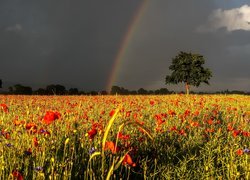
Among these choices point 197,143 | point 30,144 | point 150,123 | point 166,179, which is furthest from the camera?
point 150,123

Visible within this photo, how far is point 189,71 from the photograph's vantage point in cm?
5984

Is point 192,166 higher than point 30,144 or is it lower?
lower

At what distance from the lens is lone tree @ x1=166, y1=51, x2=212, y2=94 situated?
5875cm

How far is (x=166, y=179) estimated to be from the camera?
5.43 meters

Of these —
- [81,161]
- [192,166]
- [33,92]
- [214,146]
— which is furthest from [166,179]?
[33,92]

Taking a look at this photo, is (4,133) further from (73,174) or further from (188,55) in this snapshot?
(188,55)

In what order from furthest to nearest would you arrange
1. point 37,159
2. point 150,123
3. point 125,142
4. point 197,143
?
point 150,123
point 197,143
point 125,142
point 37,159

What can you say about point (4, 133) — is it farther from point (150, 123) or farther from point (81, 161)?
point (150, 123)

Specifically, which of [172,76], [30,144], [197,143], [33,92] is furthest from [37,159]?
[172,76]

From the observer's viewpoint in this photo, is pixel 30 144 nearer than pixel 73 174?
No

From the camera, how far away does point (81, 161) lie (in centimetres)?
558

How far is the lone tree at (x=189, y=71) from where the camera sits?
58.8 meters

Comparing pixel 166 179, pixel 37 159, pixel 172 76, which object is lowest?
pixel 166 179

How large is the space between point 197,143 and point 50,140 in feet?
9.85
